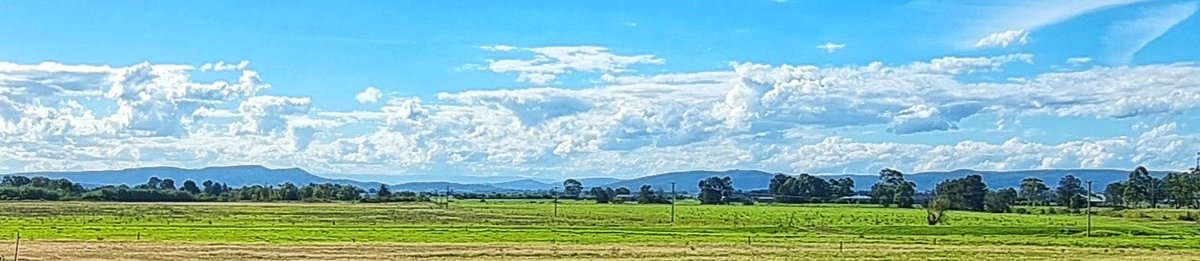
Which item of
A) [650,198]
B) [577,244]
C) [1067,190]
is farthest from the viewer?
[650,198]

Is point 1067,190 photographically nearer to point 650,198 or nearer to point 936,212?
point 650,198

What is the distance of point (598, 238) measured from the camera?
57.2 metres

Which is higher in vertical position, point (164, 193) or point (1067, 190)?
point (1067, 190)

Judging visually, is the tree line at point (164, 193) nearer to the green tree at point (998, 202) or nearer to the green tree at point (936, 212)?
the green tree at point (998, 202)

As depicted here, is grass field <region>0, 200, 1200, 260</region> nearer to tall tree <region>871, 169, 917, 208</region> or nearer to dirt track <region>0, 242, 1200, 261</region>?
dirt track <region>0, 242, 1200, 261</region>

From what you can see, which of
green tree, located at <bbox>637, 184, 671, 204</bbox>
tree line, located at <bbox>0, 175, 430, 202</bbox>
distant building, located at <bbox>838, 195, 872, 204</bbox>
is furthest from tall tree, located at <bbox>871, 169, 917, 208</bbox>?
tree line, located at <bbox>0, 175, 430, 202</bbox>

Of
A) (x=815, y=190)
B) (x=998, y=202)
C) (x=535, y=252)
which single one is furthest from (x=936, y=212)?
(x=815, y=190)

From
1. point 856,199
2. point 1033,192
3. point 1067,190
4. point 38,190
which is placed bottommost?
point 38,190

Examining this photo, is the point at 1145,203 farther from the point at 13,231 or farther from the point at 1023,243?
the point at 13,231

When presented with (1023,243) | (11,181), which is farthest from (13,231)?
(11,181)

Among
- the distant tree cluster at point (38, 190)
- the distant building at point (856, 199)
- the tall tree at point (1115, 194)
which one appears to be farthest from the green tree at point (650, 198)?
the distant tree cluster at point (38, 190)

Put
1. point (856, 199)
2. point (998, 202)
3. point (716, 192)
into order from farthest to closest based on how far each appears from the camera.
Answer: point (716, 192)
point (856, 199)
point (998, 202)

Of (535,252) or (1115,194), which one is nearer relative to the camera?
(535,252)

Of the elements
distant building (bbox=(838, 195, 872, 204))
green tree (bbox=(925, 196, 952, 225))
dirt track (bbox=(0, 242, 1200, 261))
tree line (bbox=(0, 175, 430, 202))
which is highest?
distant building (bbox=(838, 195, 872, 204))
